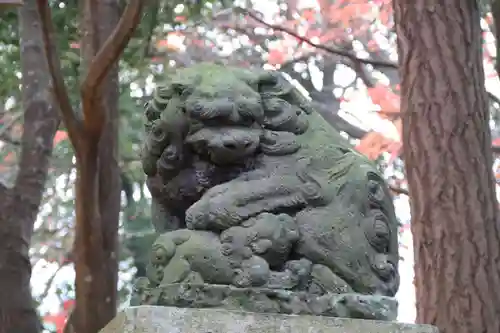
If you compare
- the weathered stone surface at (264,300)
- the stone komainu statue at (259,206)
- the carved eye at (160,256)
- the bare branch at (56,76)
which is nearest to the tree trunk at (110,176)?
the bare branch at (56,76)

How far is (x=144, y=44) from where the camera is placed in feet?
12.0

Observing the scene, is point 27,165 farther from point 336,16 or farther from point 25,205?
point 336,16

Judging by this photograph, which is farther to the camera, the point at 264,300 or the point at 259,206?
the point at 259,206

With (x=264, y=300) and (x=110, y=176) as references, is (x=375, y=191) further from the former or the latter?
(x=110, y=176)

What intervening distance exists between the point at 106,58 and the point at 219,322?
149 centimetres

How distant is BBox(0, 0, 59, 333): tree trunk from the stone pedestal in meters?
1.81

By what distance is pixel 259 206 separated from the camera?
5.12 feet

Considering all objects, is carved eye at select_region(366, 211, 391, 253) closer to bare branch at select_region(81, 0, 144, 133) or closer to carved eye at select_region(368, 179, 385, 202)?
carved eye at select_region(368, 179, 385, 202)

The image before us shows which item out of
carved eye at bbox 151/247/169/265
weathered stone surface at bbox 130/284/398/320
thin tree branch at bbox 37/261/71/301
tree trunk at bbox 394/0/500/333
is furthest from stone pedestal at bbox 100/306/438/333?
thin tree branch at bbox 37/261/71/301

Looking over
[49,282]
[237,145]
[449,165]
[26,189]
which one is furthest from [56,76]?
[49,282]

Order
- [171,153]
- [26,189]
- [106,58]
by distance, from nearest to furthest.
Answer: [171,153], [106,58], [26,189]

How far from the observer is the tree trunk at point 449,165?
8.81 feet

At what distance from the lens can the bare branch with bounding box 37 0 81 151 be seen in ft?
8.92

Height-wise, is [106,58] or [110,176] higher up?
[106,58]
